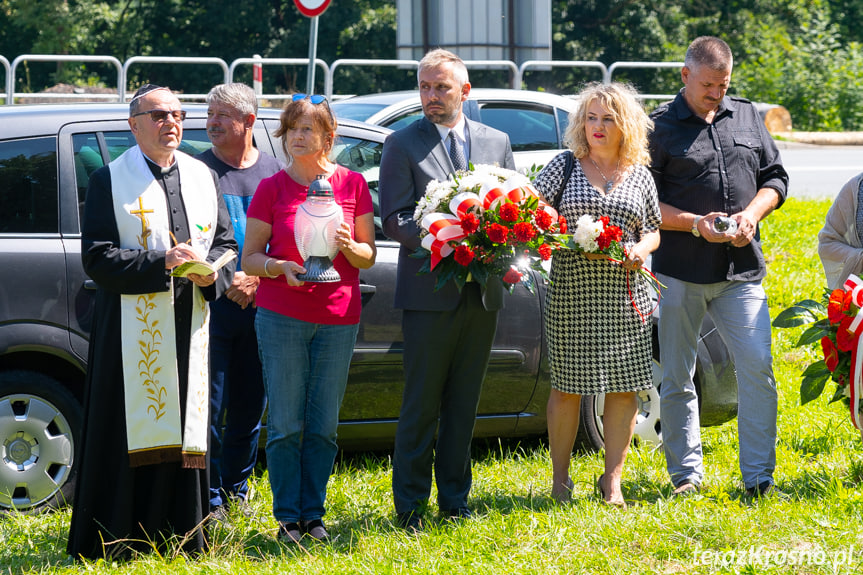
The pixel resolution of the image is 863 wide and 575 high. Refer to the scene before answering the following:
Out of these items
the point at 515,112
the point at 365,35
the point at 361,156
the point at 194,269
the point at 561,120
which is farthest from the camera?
the point at 365,35

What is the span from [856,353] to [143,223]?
308 centimetres

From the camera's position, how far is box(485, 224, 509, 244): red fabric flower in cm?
409

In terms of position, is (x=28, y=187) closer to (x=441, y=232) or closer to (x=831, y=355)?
(x=441, y=232)

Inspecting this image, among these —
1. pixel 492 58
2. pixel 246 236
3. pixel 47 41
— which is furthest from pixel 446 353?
pixel 47 41

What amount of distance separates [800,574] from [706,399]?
78.0 inches

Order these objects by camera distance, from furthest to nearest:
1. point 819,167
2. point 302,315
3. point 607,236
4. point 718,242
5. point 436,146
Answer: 1. point 819,167
2. point 718,242
3. point 436,146
4. point 607,236
5. point 302,315

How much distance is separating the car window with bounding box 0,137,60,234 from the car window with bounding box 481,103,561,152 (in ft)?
16.2

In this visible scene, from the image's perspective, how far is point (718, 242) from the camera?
489 centimetres

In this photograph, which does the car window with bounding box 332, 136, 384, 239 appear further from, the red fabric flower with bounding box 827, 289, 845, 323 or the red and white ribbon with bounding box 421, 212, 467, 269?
the red fabric flower with bounding box 827, 289, 845, 323

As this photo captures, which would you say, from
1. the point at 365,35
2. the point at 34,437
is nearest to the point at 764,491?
the point at 34,437

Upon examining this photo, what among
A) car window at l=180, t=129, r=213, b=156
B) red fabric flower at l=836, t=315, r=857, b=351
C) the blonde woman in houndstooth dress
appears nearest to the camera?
red fabric flower at l=836, t=315, r=857, b=351

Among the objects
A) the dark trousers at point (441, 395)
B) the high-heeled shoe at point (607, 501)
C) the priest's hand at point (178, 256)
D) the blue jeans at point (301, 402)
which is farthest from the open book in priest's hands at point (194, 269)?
the high-heeled shoe at point (607, 501)

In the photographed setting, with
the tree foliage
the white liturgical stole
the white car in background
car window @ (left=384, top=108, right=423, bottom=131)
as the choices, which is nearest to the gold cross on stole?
the white liturgical stole

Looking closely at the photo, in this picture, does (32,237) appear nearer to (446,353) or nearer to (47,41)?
(446,353)
